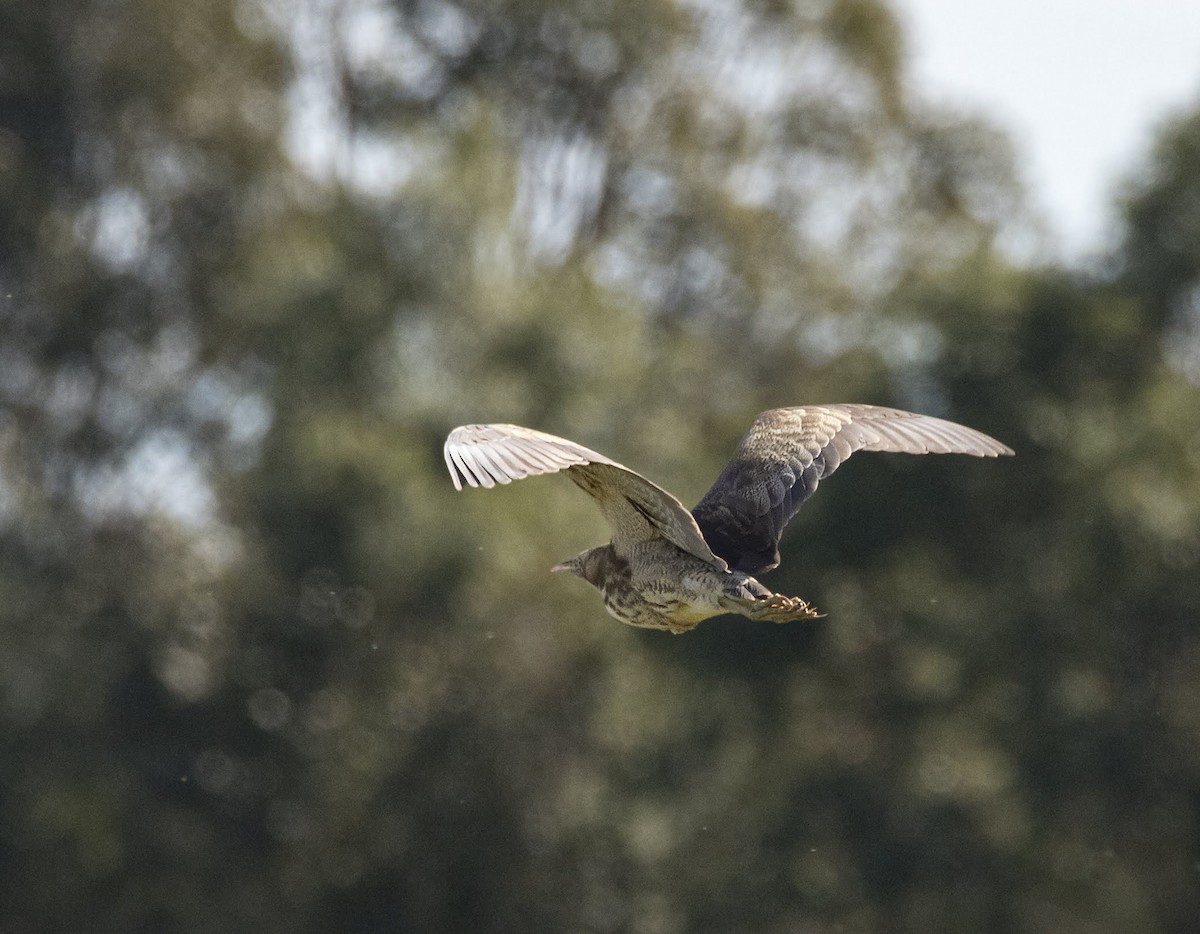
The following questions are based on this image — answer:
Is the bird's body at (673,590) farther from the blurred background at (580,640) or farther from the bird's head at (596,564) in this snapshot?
the blurred background at (580,640)

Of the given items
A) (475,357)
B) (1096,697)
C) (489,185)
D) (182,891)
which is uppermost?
(489,185)

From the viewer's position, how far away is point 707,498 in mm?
11219

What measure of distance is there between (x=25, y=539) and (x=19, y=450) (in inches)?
109

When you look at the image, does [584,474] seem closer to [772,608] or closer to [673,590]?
[673,590]

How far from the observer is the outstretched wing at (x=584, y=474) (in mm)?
8711

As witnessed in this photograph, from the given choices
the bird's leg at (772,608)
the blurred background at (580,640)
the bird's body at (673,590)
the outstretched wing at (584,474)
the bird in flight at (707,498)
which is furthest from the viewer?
the blurred background at (580,640)

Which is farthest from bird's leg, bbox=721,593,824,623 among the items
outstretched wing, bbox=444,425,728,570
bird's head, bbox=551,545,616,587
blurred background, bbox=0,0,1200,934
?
blurred background, bbox=0,0,1200,934

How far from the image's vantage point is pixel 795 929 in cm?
2752

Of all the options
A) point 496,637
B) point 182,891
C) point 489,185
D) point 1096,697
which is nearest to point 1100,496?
point 1096,697

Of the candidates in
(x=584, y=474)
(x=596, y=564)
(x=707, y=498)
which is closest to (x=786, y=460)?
(x=707, y=498)

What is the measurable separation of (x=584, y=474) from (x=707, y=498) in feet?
5.45

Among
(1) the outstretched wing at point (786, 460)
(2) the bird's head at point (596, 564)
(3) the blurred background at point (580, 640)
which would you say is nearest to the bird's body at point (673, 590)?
(2) the bird's head at point (596, 564)

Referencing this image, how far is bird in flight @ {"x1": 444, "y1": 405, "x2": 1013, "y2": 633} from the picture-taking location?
9.13m

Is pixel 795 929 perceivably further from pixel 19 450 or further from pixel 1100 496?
pixel 19 450
